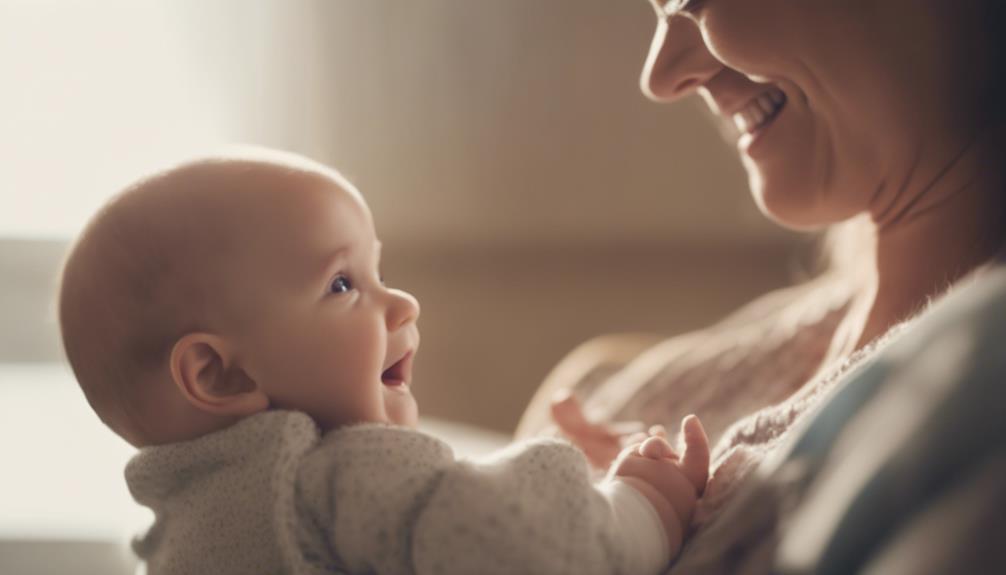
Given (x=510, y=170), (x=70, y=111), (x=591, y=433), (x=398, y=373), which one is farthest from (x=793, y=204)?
(x=70, y=111)

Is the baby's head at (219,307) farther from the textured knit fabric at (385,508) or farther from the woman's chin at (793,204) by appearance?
the woman's chin at (793,204)

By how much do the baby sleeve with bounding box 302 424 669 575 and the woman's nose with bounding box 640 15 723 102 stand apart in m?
0.45

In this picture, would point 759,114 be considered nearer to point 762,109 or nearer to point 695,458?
point 762,109

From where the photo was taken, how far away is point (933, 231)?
2.97ft

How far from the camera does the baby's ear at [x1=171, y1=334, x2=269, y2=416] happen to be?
27.4 inches

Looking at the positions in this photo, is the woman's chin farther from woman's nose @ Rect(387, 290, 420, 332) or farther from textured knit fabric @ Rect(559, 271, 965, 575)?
woman's nose @ Rect(387, 290, 420, 332)

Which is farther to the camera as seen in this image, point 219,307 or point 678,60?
point 678,60

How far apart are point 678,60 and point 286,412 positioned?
526 millimetres

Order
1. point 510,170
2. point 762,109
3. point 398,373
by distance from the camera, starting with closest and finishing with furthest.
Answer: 1. point 398,373
2. point 762,109
3. point 510,170

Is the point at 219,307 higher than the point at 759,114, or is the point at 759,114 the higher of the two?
the point at 759,114

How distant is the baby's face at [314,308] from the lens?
70 cm

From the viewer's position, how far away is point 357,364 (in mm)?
730

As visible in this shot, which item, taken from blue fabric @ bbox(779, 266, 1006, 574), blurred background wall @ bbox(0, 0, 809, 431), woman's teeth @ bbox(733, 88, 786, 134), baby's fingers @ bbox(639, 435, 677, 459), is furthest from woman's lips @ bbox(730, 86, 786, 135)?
blurred background wall @ bbox(0, 0, 809, 431)

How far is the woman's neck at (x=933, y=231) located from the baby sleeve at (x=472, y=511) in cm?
38
